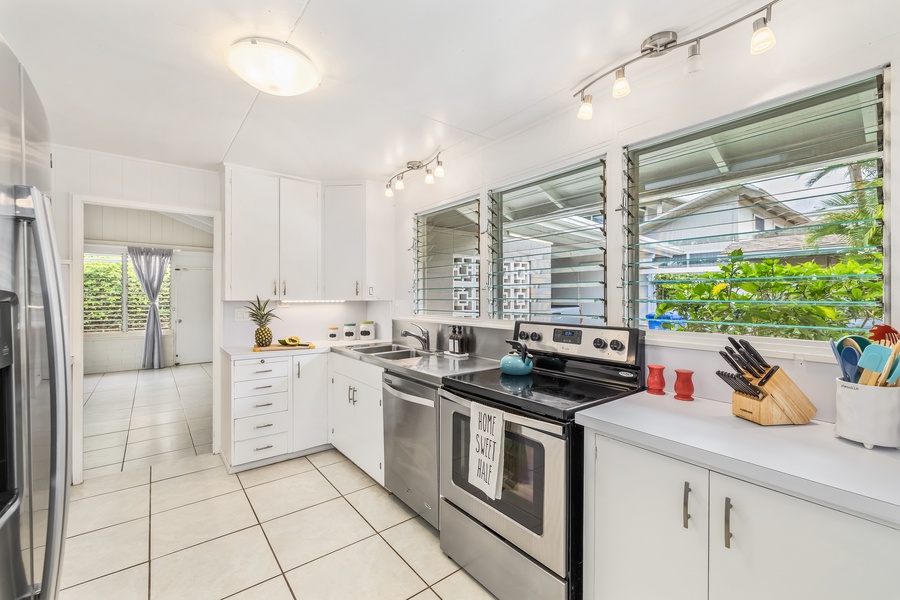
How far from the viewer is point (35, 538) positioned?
2.68ft

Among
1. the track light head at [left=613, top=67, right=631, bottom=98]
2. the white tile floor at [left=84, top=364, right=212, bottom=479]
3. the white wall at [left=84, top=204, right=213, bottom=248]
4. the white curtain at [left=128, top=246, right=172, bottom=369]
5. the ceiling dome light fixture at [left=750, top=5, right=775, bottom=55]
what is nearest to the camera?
the ceiling dome light fixture at [left=750, top=5, right=775, bottom=55]

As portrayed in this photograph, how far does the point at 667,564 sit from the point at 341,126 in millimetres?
2758

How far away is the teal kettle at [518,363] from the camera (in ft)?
7.11

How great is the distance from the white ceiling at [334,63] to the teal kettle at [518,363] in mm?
1391

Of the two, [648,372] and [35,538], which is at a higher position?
[648,372]

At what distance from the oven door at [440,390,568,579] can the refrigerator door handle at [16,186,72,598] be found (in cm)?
141

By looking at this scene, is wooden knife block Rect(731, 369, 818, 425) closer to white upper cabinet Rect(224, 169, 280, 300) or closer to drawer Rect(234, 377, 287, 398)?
drawer Rect(234, 377, 287, 398)

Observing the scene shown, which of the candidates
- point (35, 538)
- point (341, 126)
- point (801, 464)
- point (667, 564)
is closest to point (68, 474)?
point (35, 538)

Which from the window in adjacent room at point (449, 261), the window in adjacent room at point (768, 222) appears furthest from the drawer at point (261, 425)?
the window in adjacent room at point (768, 222)

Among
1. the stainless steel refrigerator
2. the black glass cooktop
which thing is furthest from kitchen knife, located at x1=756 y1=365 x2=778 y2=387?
the stainless steel refrigerator

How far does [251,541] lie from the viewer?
87.9 inches

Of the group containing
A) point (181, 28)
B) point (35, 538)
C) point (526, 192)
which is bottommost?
point (35, 538)

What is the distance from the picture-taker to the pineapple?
11.0ft

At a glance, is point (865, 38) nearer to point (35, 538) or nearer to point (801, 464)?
point (801, 464)
